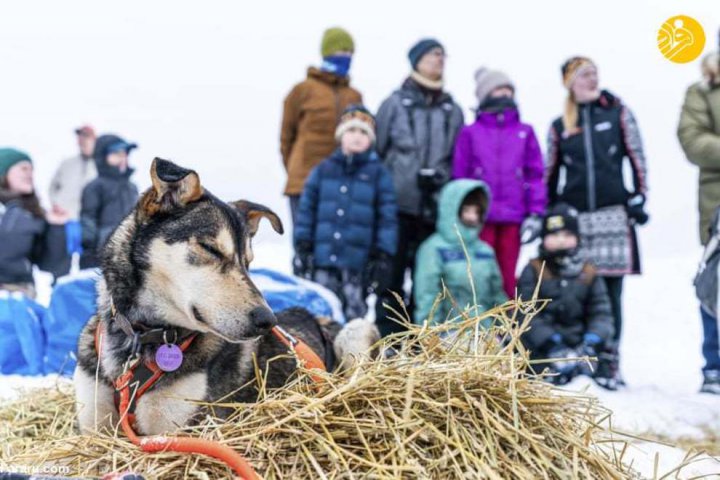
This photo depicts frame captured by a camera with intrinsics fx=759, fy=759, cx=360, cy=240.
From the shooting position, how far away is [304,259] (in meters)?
6.54

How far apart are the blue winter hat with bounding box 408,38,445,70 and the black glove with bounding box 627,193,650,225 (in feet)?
7.12

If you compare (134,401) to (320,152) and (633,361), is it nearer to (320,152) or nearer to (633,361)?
(320,152)

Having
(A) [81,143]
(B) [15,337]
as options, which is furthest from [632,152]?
(A) [81,143]

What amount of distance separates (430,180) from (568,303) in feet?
5.19

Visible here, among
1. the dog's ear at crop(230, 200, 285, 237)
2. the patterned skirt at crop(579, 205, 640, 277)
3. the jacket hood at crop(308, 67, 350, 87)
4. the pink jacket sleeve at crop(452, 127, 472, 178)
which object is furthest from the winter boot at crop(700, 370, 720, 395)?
the dog's ear at crop(230, 200, 285, 237)

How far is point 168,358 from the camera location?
9.14 feet

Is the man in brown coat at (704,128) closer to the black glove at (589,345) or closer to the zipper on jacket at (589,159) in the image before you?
the zipper on jacket at (589,159)

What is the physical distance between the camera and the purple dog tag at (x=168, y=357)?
278 centimetres

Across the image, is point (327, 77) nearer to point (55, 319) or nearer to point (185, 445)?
point (55, 319)

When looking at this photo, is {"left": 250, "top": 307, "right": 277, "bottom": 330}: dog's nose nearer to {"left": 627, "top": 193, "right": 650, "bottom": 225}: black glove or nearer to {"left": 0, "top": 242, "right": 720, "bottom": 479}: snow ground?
{"left": 0, "top": 242, "right": 720, "bottom": 479}: snow ground

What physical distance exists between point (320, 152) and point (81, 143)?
4516mm

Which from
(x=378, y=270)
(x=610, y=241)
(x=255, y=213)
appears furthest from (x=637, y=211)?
(x=255, y=213)

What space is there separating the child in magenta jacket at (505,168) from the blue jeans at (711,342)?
1533 millimetres

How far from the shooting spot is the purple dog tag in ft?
9.13
